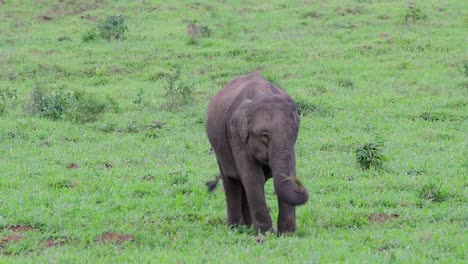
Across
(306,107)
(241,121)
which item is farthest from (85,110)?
(241,121)

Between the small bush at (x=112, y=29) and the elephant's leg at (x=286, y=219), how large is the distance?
52.0 feet

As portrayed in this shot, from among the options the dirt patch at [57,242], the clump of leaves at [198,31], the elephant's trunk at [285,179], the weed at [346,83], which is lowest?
the weed at [346,83]

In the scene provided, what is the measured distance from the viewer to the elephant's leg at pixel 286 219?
24.6 feet

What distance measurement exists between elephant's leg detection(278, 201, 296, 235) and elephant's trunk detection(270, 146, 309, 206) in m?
0.41

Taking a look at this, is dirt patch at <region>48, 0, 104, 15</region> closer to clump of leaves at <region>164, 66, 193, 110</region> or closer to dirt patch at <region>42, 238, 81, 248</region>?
clump of leaves at <region>164, 66, 193, 110</region>

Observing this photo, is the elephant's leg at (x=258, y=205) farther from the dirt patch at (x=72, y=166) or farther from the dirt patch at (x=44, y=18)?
the dirt patch at (x=44, y=18)

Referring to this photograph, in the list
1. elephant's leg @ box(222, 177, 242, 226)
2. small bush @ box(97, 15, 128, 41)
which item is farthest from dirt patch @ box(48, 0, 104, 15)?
elephant's leg @ box(222, 177, 242, 226)

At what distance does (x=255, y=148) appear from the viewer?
24.2 feet

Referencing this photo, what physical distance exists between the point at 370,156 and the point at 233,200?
9.76 feet

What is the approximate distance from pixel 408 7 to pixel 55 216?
18.2 meters

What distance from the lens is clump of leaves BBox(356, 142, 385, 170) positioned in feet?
35.3

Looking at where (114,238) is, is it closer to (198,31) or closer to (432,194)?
(432,194)

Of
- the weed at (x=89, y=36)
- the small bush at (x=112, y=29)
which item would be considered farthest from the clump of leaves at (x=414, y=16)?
the weed at (x=89, y=36)

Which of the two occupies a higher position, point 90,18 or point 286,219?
point 286,219
